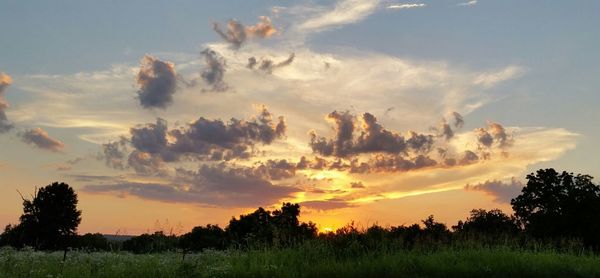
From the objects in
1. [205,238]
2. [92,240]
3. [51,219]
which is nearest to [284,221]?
[205,238]

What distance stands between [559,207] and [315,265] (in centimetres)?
4642

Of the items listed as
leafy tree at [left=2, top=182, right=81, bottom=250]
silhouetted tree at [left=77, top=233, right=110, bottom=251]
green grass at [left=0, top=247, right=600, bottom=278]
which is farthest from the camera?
leafy tree at [left=2, top=182, right=81, bottom=250]

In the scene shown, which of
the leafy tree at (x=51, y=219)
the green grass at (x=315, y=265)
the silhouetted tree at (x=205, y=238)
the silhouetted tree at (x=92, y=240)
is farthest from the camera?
the leafy tree at (x=51, y=219)

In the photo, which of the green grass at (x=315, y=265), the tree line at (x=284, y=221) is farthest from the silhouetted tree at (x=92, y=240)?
the green grass at (x=315, y=265)

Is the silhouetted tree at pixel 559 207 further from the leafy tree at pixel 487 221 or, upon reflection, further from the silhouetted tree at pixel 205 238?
the silhouetted tree at pixel 205 238

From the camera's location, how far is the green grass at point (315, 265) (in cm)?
1870

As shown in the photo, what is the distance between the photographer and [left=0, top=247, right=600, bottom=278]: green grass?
1870 centimetres

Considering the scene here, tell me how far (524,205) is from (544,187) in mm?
2863

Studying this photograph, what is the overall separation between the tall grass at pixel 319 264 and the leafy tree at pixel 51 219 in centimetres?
4471

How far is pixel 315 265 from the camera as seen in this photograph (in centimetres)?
1994

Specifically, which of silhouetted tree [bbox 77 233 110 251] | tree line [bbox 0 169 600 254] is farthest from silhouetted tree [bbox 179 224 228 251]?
silhouetted tree [bbox 77 233 110 251]

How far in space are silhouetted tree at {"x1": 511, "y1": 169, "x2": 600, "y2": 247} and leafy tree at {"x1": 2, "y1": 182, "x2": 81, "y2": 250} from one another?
4873 centimetres

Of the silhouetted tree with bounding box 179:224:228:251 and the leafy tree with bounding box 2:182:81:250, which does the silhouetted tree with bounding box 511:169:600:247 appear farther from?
the leafy tree with bounding box 2:182:81:250

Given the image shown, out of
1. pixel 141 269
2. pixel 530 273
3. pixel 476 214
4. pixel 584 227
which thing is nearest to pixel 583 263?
pixel 530 273
